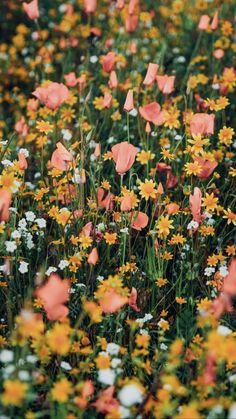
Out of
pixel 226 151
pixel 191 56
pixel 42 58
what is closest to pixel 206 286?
pixel 226 151

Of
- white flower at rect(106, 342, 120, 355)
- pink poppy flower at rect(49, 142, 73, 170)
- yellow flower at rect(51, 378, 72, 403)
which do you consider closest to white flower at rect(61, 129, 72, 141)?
pink poppy flower at rect(49, 142, 73, 170)

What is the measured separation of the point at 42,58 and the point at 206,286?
196 centimetres

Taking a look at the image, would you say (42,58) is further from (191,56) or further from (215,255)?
(215,255)

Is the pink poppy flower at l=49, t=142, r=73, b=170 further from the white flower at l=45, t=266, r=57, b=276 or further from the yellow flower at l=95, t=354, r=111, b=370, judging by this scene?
the yellow flower at l=95, t=354, r=111, b=370

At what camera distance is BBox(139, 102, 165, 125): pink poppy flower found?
2254mm

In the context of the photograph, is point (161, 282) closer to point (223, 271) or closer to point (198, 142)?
point (223, 271)

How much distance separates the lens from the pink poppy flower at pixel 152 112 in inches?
88.7

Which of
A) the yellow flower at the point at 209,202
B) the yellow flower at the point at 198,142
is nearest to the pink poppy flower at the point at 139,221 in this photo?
the yellow flower at the point at 209,202

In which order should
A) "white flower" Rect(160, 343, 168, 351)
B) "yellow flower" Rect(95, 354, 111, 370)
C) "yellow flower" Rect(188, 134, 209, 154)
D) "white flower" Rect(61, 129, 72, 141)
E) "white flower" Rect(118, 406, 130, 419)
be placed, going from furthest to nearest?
"white flower" Rect(61, 129, 72, 141) → "yellow flower" Rect(188, 134, 209, 154) → "white flower" Rect(160, 343, 168, 351) → "yellow flower" Rect(95, 354, 111, 370) → "white flower" Rect(118, 406, 130, 419)

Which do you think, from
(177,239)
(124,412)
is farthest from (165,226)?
(124,412)

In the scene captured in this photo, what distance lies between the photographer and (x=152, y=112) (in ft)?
7.53

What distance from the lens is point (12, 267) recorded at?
2.07 m

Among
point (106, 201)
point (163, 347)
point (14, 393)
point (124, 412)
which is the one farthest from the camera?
point (106, 201)

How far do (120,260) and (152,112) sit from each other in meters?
0.58
